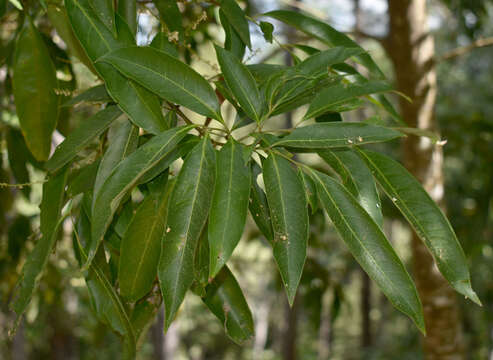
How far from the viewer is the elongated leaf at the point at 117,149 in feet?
2.68

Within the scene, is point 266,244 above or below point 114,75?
below

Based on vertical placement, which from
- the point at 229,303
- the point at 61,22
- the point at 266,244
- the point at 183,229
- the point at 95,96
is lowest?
the point at 266,244

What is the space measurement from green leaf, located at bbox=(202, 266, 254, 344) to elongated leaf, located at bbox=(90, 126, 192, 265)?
0.34m

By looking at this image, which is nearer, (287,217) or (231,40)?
(287,217)

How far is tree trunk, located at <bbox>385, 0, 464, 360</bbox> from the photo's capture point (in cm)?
190

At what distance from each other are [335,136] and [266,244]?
396 centimetres

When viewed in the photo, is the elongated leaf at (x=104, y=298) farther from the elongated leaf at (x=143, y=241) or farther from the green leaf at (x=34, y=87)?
the green leaf at (x=34, y=87)

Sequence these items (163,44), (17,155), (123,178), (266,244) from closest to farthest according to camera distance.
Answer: (123,178)
(163,44)
(17,155)
(266,244)

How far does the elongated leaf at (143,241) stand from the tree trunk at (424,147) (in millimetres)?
1289

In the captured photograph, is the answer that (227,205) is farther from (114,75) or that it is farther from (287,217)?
(114,75)

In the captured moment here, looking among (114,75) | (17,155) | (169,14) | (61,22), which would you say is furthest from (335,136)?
(17,155)

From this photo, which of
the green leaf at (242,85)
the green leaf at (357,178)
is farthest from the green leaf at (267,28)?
the green leaf at (357,178)

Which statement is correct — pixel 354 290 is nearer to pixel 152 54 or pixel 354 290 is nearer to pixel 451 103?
pixel 451 103

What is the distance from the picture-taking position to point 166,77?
824 mm
